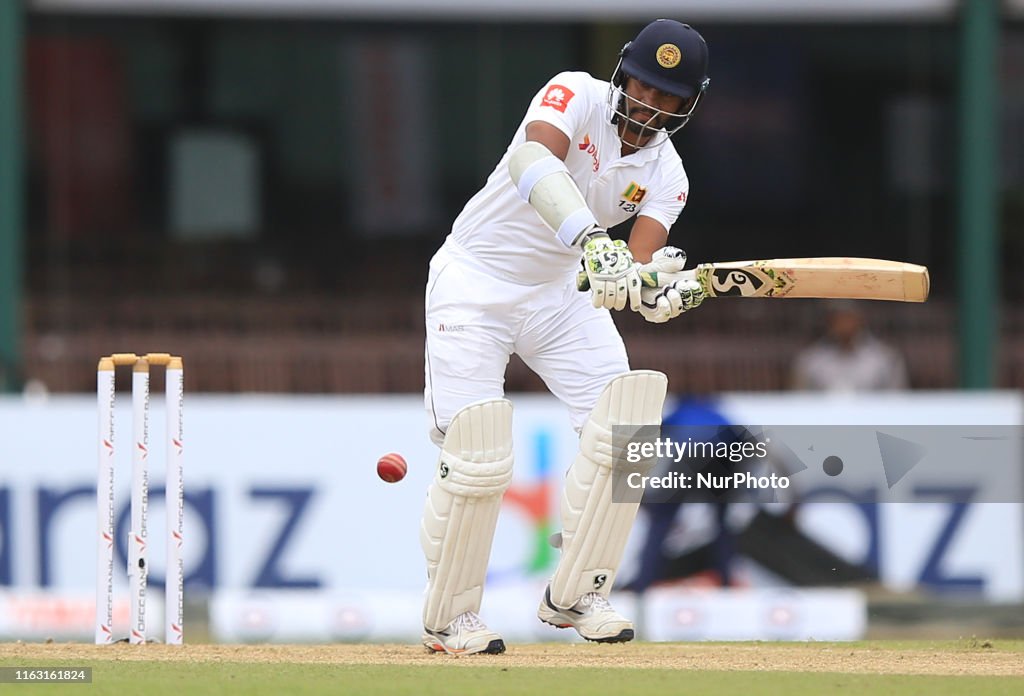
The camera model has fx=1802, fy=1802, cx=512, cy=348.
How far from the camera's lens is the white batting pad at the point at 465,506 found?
4535mm

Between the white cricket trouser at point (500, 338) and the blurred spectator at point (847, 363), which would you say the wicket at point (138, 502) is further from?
the blurred spectator at point (847, 363)

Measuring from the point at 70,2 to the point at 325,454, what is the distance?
3096 millimetres

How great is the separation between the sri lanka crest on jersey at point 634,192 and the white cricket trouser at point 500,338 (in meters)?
0.29

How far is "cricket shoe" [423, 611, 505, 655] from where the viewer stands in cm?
463

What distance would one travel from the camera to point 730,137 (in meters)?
10.9

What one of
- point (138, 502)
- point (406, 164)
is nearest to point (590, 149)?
point (138, 502)

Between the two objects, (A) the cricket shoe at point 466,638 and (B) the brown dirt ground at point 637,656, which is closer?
(B) the brown dirt ground at point 637,656

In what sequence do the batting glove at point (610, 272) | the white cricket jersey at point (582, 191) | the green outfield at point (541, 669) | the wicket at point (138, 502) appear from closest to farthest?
1. the green outfield at point (541, 669)
2. the batting glove at point (610, 272)
3. the white cricket jersey at point (582, 191)
4. the wicket at point (138, 502)

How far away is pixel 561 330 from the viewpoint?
15.5 ft

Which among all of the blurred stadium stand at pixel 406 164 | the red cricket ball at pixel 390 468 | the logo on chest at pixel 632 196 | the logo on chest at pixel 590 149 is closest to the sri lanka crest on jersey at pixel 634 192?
the logo on chest at pixel 632 196

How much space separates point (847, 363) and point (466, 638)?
4.55 m

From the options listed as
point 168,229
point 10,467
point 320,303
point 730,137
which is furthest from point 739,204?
point 10,467

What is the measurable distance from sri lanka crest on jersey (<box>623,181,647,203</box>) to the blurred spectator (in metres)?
4.29

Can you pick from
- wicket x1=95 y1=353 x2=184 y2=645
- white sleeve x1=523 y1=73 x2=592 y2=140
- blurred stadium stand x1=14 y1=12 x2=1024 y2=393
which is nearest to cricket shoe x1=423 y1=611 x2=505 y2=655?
wicket x1=95 y1=353 x2=184 y2=645
